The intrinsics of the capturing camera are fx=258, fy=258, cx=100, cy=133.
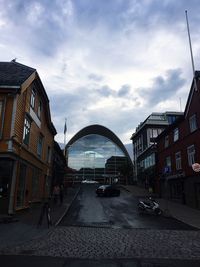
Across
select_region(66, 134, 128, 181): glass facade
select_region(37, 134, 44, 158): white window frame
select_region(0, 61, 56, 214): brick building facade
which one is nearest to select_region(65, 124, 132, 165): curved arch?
select_region(66, 134, 128, 181): glass facade

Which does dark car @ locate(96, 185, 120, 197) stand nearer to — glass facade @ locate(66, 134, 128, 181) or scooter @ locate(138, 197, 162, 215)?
scooter @ locate(138, 197, 162, 215)

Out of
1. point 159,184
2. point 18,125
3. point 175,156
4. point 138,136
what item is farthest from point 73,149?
point 18,125

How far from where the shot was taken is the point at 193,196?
23672 mm

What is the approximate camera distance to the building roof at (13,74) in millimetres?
15086

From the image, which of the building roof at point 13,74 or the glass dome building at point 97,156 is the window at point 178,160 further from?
the glass dome building at point 97,156

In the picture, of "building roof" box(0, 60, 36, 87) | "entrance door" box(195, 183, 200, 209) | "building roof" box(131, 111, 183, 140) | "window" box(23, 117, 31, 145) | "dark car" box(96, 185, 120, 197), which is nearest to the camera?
"building roof" box(0, 60, 36, 87)

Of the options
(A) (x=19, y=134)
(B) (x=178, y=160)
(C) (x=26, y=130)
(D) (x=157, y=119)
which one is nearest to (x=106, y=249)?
(A) (x=19, y=134)

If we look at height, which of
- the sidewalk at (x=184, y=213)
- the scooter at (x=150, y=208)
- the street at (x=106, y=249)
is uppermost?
the scooter at (x=150, y=208)

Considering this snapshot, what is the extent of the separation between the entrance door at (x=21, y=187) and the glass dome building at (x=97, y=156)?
46.3 meters

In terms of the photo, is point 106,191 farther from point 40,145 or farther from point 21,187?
point 21,187

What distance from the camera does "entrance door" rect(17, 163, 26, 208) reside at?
16250 mm

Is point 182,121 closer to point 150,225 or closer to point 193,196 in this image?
point 193,196

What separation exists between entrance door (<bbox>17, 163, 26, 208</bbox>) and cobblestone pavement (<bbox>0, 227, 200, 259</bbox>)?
5332mm

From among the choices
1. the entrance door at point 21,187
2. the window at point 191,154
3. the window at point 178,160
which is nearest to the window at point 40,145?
the entrance door at point 21,187
